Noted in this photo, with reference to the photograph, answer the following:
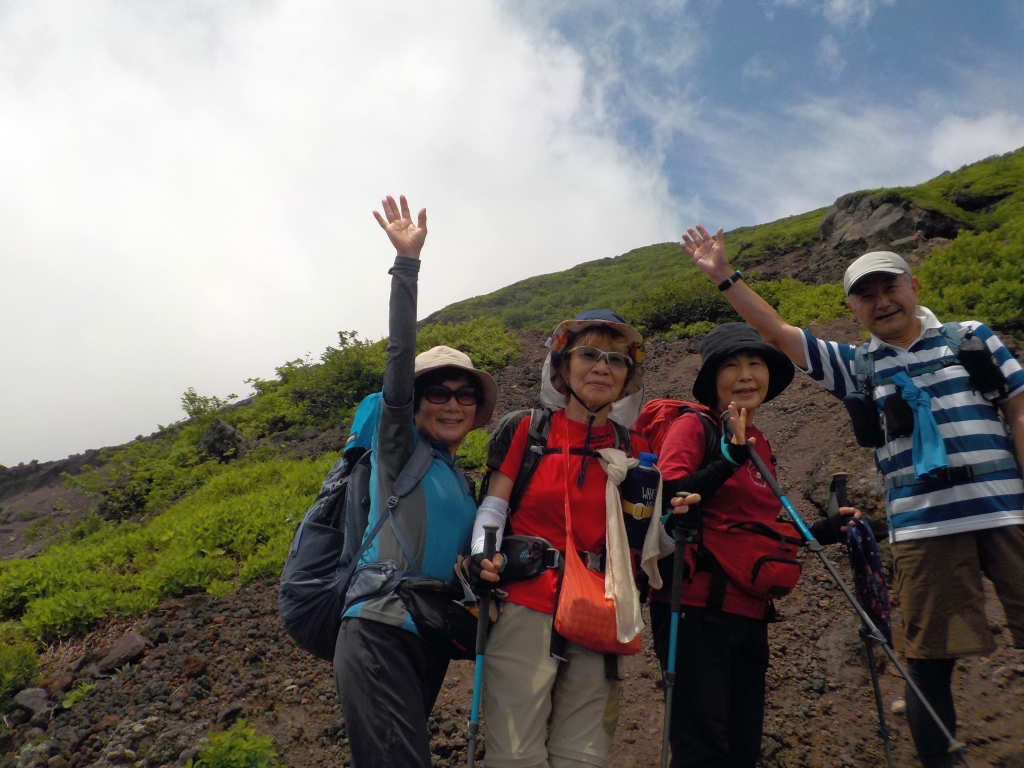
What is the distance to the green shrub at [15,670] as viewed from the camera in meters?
4.81

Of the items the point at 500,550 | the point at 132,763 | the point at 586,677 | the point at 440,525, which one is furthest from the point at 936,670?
the point at 132,763

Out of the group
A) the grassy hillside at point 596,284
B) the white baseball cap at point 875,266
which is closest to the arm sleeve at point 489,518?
the white baseball cap at point 875,266

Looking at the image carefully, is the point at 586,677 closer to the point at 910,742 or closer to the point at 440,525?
the point at 440,525

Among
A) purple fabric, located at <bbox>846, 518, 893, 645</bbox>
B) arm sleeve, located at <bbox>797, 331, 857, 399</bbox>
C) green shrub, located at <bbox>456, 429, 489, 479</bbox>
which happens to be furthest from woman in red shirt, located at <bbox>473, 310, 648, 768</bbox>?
green shrub, located at <bbox>456, 429, 489, 479</bbox>

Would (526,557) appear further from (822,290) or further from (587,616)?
(822,290)

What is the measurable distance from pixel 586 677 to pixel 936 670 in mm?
1664

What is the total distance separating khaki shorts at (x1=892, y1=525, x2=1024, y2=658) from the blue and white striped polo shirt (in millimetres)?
80

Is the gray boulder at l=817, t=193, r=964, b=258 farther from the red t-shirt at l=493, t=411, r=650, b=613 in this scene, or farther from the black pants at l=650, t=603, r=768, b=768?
the red t-shirt at l=493, t=411, r=650, b=613

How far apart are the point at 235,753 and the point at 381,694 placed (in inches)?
82.6

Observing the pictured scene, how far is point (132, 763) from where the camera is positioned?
12.8 ft

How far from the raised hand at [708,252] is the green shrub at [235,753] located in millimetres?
3868

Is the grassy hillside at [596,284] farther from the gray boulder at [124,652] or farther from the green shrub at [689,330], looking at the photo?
the gray boulder at [124,652]

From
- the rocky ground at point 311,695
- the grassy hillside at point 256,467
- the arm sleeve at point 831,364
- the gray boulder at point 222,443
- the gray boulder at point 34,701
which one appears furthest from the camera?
the gray boulder at point 222,443

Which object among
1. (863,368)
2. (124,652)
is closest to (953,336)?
(863,368)
